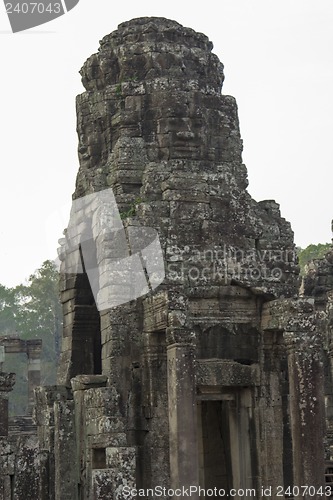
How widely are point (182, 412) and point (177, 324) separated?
1142 mm

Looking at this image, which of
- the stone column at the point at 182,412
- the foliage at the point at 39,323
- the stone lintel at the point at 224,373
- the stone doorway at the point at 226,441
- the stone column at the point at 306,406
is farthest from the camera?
the foliage at the point at 39,323

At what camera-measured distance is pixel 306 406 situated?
531 inches

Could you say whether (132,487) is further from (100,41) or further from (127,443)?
(100,41)

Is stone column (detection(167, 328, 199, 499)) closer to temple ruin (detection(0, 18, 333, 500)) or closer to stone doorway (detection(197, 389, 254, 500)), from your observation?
temple ruin (detection(0, 18, 333, 500))

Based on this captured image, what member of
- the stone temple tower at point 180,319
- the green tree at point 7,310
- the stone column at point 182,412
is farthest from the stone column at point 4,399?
the green tree at point 7,310

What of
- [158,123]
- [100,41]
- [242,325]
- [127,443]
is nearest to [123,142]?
[158,123]

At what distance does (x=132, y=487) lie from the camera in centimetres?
1330

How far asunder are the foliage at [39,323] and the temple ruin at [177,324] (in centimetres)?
3618

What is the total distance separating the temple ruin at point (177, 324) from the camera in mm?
13500

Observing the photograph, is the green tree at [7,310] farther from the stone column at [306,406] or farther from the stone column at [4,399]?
the stone column at [306,406]

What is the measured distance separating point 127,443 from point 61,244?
445cm

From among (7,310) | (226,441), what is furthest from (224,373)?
(7,310)

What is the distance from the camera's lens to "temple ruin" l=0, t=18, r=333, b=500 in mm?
13500

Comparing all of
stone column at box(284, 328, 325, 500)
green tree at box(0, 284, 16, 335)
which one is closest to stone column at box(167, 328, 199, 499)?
stone column at box(284, 328, 325, 500)
